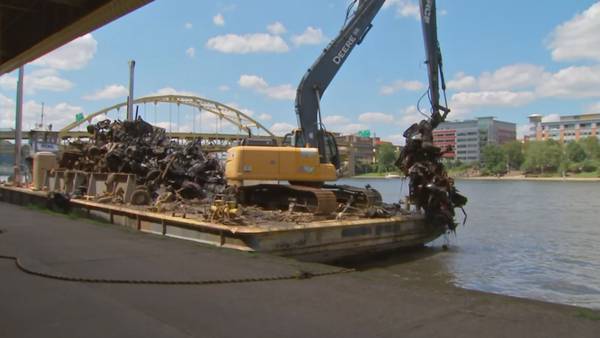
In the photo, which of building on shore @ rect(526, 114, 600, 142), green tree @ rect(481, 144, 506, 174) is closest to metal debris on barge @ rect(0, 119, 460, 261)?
green tree @ rect(481, 144, 506, 174)

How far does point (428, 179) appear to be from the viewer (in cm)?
1684

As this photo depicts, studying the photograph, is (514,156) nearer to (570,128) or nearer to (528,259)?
(570,128)

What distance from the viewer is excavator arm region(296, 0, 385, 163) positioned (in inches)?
682

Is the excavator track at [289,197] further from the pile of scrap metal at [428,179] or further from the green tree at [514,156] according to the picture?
the green tree at [514,156]

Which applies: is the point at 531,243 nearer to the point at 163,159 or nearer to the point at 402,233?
the point at 402,233

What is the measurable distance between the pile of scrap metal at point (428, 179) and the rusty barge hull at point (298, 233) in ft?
1.81

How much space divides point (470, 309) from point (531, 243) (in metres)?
15.6

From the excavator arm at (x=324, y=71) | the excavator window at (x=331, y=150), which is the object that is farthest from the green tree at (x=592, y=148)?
the excavator window at (x=331, y=150)

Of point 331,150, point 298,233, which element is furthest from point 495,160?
point 298,233

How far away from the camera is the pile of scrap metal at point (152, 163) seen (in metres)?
Result: 17.9

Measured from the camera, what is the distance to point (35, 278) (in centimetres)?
723

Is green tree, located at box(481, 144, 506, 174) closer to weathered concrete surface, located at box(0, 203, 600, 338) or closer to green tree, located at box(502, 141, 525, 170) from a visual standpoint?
green tree, located at box(502, 141, 525, 170)

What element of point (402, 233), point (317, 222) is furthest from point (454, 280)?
point (317, 222)

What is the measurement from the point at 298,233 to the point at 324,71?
7719mm
